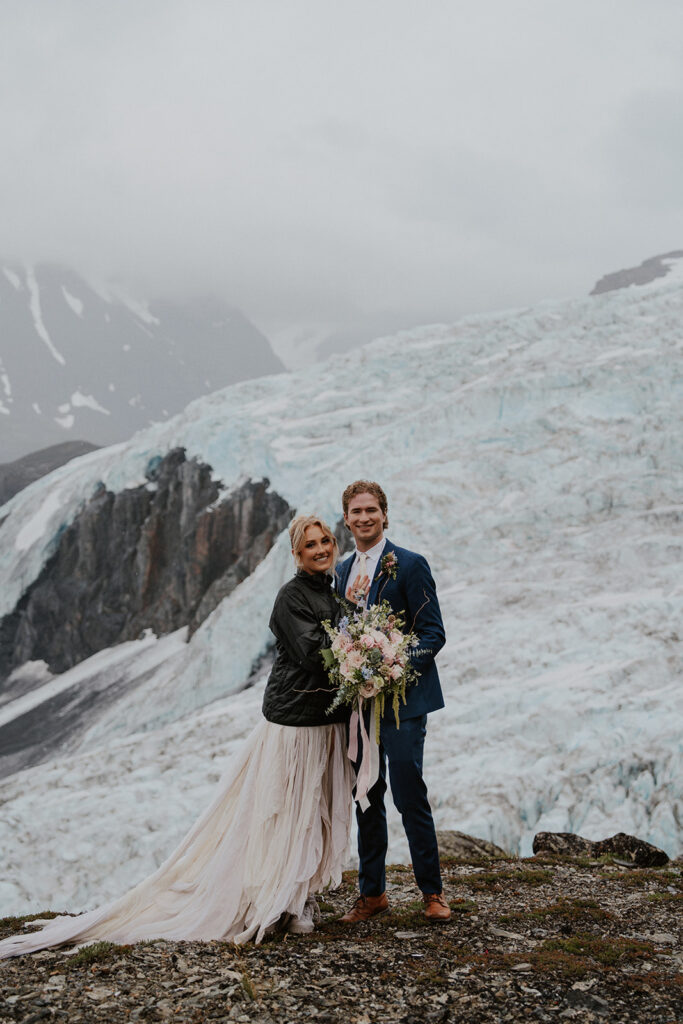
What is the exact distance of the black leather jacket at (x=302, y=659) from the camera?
444cm

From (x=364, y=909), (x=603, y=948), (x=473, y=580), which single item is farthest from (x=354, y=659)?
(x=473, y=580)

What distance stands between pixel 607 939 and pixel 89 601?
3621 centimetres

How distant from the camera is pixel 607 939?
4801 millimetres

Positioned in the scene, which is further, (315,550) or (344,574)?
(344,574)

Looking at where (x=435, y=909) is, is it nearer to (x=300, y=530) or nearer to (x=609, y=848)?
(x=300, y=530)

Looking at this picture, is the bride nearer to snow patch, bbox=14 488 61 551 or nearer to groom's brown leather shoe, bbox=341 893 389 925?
groom's brown leather shoe, bbox=341 893 389 925

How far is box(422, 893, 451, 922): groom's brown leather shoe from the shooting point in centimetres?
476

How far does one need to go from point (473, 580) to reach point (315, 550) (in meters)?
15.7

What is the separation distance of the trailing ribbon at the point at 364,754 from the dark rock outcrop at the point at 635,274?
295 feet

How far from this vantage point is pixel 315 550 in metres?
4.51

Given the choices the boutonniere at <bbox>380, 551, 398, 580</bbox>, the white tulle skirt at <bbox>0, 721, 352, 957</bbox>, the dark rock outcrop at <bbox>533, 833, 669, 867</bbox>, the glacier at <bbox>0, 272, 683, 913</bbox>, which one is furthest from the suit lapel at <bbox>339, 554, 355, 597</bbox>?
the glacier at <bbox>0, 272, 683, 913</bbox>

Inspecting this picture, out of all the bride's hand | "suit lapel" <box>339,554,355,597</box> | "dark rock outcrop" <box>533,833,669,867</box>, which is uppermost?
"suit lapel" <box>339,554,355,597</box>

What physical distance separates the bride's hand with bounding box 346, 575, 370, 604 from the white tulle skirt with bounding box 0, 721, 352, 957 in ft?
2.64

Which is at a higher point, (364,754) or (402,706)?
(402,706)
